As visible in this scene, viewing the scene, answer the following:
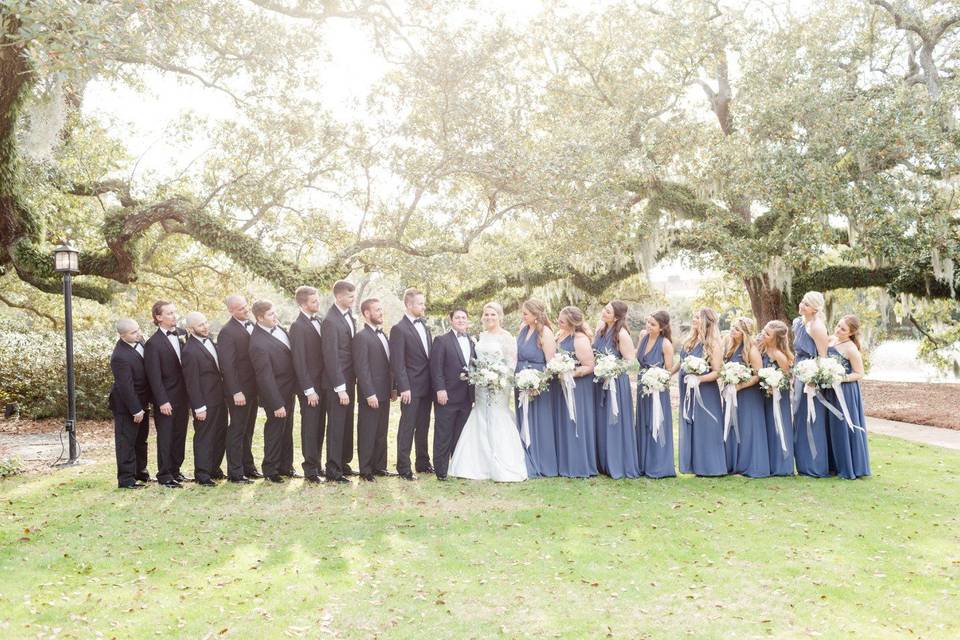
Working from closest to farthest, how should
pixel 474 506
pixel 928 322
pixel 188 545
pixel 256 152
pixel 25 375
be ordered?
pixel 188 545
pixel 474 506
pixel 256 152
pixel 25 375
pixel 928 322

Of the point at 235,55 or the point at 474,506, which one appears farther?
the point at 235,55

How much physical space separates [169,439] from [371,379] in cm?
219

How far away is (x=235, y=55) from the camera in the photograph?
1159cm

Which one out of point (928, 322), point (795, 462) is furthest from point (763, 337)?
point (928, 322)

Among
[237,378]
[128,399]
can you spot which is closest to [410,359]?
[237,378]

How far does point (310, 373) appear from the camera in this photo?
7805 mm

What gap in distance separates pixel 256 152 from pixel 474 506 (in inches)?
331

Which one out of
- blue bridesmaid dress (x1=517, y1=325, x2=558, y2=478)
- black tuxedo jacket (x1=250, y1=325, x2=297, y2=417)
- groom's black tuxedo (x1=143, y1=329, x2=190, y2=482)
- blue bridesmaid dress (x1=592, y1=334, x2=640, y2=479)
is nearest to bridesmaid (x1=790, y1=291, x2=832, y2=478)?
blue bridesmaid dress (x1=592, y1=334, x2=640, y2=479)

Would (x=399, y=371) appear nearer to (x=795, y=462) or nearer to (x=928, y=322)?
(x=795, y=462)

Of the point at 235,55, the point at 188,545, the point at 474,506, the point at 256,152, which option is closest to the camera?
the point at 188,545

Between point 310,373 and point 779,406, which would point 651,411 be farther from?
point 310,373

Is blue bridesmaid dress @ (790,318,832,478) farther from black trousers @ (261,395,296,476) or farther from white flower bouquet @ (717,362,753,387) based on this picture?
black trousers @ (261,395,296,476)

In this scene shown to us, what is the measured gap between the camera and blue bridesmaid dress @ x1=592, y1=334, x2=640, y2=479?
809 cm

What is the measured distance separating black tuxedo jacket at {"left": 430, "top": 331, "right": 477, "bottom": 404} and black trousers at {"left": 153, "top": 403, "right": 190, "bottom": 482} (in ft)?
8.60
